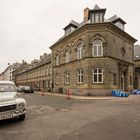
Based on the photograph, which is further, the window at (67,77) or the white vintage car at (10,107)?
the window at (67,77)

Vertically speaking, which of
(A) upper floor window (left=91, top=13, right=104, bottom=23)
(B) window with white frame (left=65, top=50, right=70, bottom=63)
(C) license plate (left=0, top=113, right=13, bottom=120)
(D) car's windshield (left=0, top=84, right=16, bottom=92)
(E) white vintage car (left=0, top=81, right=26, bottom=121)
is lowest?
(C) license plate (left=0, top=113, right=13, bottom=120)

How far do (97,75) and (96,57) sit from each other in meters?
2.68

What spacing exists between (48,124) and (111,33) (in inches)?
816

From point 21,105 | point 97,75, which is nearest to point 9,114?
point 21,105

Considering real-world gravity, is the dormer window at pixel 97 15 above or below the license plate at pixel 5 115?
above

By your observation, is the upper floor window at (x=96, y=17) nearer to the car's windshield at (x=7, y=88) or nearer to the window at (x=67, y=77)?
the window at (x=67, y=77)

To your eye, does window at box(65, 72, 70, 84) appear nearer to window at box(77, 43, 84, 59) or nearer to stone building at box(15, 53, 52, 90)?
window at box(77, 43, 84, 59)

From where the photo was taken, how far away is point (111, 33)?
25000 millimetres

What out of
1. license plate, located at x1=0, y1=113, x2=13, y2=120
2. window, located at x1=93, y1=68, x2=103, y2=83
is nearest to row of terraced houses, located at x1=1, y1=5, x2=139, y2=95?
window, located at x1=93, y1=68, x2=103, y2=83

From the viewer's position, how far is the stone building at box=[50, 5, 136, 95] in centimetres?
2395

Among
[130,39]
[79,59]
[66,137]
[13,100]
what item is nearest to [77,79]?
[79,59]

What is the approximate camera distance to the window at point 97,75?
23.9m

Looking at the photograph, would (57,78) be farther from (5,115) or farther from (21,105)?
(5,115)

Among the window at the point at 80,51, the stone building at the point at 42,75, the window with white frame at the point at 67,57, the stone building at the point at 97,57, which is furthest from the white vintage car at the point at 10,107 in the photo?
the stone building at the point at 42,75
